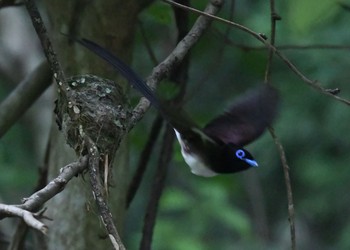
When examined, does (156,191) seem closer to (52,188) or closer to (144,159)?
(144,159)

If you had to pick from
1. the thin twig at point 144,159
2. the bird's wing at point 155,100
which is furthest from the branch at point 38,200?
the thin twig at point 144,159

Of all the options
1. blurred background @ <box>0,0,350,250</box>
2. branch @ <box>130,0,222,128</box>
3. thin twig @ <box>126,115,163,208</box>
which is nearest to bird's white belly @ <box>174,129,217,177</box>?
branch @ <box>130,0,222,128</box>

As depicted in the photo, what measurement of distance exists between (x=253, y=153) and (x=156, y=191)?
125 inches

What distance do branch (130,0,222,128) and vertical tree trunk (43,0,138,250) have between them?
1.09 ft

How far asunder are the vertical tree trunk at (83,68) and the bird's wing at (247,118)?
330mm

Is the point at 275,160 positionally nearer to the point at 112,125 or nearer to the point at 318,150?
the point at 318,150

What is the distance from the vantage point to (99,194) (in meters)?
1.53

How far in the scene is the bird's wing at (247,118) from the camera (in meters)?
2.15

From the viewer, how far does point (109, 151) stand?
1729 mm

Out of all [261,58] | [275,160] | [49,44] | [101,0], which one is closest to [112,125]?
[49,44]

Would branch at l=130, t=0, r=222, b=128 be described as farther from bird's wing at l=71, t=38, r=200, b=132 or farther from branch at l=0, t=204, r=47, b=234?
branch at l=0, t=204, r=47, b=234

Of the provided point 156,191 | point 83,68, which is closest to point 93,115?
point 83,68

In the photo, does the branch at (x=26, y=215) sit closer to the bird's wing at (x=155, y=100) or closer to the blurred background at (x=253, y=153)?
the bird's wing at (x=155, y=100)

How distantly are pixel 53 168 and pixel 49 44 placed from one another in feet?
2.61
